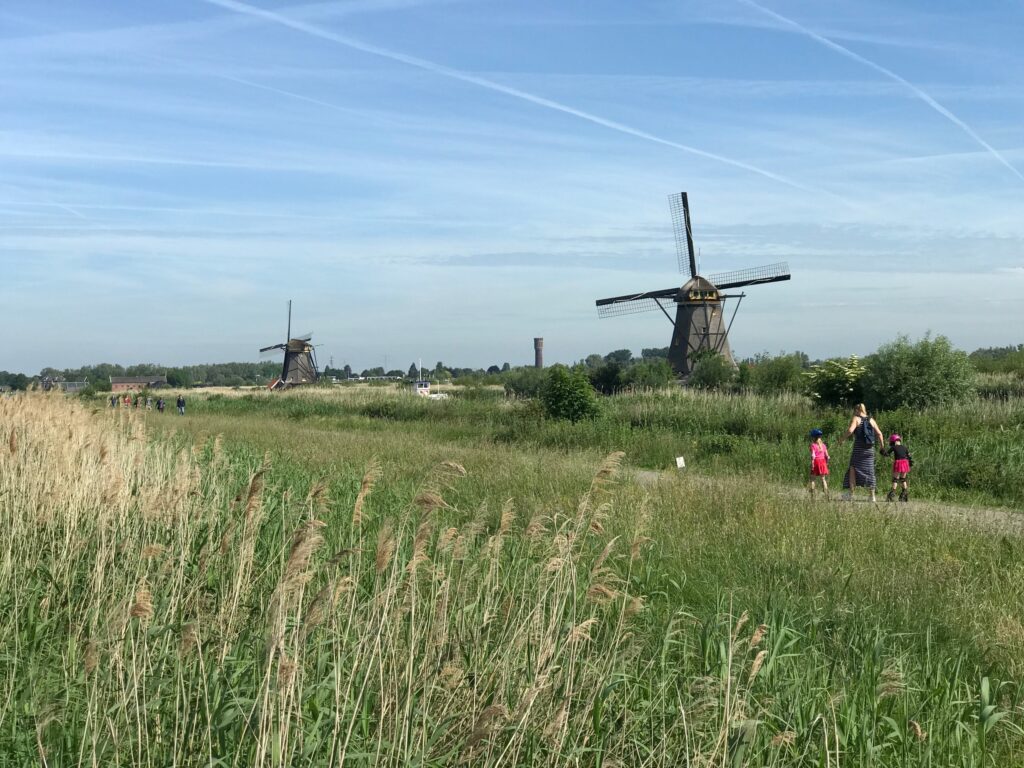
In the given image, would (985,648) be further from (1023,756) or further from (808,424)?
(808,424)

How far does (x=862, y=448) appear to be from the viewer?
13.4m

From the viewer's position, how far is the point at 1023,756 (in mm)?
4594

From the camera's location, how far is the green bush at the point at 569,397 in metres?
24.2

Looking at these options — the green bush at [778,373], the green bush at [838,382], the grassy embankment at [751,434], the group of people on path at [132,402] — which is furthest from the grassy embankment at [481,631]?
the green bush at [778,373]

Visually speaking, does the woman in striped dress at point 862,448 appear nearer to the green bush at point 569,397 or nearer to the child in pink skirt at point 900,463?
the child in pink skirt at point 900,463

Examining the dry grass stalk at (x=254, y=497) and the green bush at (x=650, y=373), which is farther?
the green bush at (x=650, y=373)

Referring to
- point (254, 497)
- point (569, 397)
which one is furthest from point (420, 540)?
point (569, 397)

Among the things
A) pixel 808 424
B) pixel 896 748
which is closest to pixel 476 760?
pixel 896 748

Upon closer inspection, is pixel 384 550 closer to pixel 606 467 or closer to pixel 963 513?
pixel 606 467

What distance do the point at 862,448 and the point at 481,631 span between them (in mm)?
10408

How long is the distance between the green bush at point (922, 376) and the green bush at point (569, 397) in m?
7.50

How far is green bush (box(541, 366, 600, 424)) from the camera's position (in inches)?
955

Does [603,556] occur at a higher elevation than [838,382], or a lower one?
lower

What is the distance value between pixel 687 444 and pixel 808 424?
9.39ft
